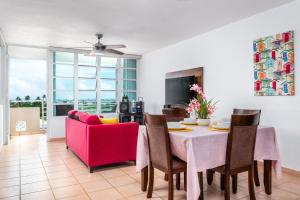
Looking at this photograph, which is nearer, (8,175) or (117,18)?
(8,175)

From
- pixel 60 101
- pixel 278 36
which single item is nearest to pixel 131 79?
pixel 60 101

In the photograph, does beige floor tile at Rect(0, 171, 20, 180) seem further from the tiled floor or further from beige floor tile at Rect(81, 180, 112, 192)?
beige floor tile at Rect(81, 180, 112, 192)

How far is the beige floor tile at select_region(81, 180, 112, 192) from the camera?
9.62 feet

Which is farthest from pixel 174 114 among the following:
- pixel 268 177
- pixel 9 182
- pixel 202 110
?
pixel 9 182

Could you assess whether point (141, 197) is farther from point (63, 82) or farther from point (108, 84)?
point (108, 84)

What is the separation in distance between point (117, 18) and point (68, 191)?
2845mm

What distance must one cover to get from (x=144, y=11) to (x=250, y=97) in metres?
2.29

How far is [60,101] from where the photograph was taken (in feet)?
21.5

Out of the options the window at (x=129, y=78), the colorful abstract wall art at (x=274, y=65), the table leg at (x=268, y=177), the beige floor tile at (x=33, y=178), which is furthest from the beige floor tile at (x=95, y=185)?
the window at (x=129, y=78)

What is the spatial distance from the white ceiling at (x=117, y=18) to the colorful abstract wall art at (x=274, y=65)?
1.75ft

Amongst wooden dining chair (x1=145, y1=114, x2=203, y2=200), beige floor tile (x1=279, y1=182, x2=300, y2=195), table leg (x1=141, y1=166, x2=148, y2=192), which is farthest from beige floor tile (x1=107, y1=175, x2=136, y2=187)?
beige floor tile (x1=279, y1=182, x2=300, y2=195)

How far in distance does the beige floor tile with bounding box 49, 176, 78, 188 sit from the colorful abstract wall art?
3151 mm

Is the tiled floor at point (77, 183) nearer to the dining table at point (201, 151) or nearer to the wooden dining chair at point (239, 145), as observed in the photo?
the dining table at point (201, 151)

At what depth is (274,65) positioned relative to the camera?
11.6 ft
